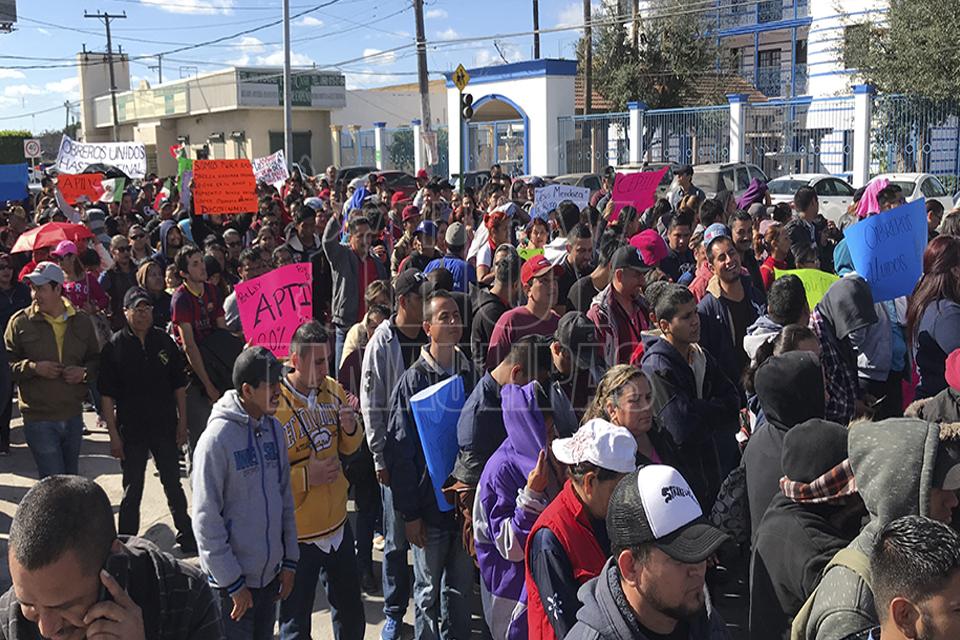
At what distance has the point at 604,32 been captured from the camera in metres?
33.2

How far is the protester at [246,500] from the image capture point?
3.87 metres

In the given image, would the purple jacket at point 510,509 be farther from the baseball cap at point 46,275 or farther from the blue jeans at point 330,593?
the baseball cap at point 46,275

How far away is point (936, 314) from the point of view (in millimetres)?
5094

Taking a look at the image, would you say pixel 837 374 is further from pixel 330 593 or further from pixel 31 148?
pixel 31 148

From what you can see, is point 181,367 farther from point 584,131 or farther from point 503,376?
point 584,131

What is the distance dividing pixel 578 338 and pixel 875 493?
2378mm

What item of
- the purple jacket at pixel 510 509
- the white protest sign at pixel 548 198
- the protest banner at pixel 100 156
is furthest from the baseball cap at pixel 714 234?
the protest banner at pixel 100 156

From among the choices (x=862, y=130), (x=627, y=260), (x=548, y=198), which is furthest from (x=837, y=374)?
(x=862, y=130)

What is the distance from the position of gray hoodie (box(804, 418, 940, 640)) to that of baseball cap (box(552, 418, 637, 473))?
0.72m

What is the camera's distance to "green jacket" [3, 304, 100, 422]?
628cm

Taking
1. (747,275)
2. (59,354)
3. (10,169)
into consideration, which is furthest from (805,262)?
(10,169)

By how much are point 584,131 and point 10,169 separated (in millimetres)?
19919

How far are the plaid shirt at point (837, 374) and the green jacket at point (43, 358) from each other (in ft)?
16.2

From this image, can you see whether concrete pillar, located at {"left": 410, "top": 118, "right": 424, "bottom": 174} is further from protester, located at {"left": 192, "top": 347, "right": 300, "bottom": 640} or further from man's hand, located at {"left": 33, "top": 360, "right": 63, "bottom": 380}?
protester, located at {"left": 192, "top": 347, "right": 300, "bottom": 640}
